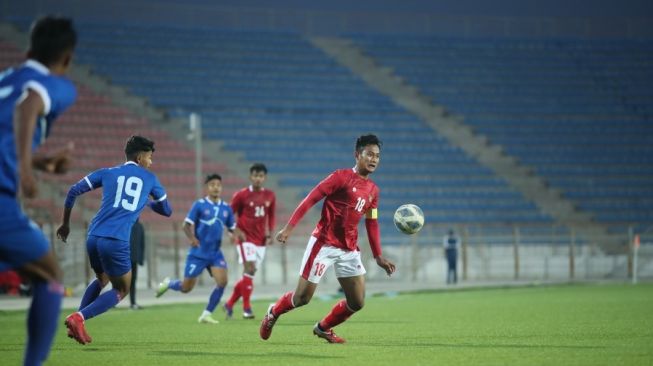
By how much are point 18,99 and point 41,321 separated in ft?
4.28

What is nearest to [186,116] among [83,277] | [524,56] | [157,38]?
[157,38]

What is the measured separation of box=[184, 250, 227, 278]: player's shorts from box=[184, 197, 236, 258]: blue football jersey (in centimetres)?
6

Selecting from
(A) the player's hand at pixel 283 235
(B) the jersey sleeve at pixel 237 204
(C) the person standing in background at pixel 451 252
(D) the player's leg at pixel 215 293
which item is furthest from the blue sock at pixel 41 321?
(C) the person standing in background at pixel 451 252

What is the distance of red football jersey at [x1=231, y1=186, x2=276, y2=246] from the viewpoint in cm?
1540

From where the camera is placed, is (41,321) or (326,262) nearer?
(41,321)

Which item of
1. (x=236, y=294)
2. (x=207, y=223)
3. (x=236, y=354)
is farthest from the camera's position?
(x=236, y=294)

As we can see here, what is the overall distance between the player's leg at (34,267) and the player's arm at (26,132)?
0.64 feet

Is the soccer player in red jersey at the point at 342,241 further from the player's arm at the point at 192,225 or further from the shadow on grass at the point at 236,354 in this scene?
the player's arm at the point at 192,225

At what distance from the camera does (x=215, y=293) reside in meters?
13.9

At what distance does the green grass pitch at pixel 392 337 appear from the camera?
27.2 feet

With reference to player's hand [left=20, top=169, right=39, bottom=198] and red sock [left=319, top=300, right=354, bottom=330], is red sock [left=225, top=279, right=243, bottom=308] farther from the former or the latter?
player's hand [left=20, top=169, right=39, bottom=198]

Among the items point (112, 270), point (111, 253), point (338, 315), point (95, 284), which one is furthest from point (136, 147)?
point (338, 315)

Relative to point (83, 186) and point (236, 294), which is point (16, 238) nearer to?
point (83, 186)

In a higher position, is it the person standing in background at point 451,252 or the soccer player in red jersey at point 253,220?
the soccer player in red jersey at point 253,220
